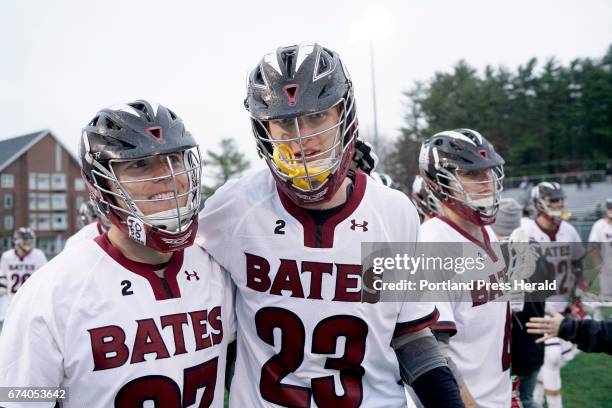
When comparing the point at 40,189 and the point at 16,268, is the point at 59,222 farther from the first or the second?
the point at 16,268

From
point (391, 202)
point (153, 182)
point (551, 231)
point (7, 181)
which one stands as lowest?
point (551, 231)

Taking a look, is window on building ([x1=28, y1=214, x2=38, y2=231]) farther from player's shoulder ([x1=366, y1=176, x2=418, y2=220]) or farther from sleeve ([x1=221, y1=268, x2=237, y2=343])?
player's shoulder ([x1=366, y1=176, x2=418, y2=220])

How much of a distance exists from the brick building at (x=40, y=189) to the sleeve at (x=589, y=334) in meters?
48.1

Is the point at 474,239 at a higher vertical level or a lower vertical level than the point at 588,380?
higher

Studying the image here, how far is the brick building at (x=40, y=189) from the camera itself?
44219mm

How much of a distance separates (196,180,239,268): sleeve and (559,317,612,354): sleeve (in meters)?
2.30

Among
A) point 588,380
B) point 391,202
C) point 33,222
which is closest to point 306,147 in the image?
point 391,202

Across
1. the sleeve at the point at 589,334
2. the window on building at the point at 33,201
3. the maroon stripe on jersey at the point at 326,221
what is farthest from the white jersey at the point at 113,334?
the window on building at the point at 33,201

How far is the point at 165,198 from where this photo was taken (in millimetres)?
2129

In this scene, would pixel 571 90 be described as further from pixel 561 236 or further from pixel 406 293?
pixel 406 293

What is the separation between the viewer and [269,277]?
225cm

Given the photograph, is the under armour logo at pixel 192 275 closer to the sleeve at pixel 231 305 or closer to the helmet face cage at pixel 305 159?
the sleeve at pixel 231 305

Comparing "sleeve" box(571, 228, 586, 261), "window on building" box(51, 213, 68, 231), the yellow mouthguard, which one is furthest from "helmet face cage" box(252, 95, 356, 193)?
"window on building" box(51, 213, 68, 231)

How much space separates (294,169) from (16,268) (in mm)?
9903
